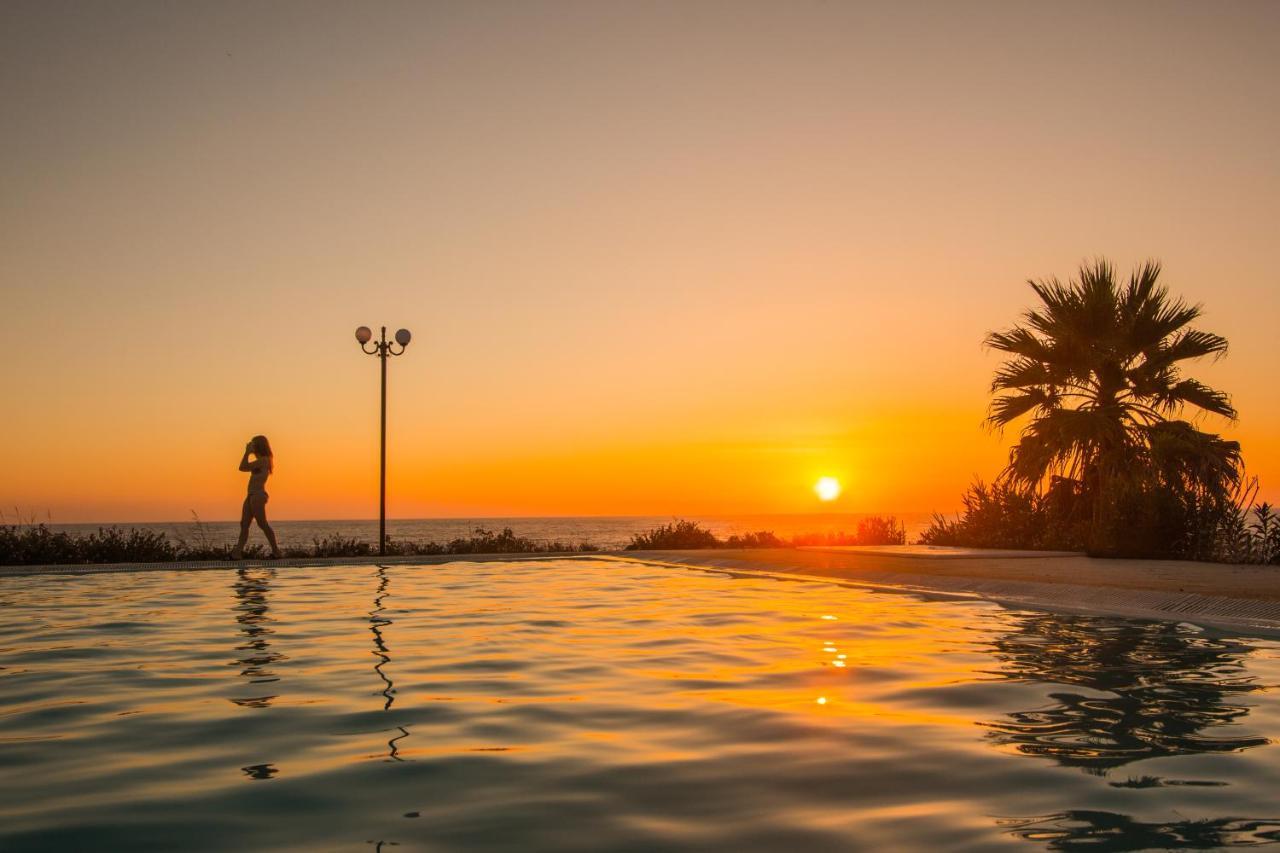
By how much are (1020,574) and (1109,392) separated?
6.43m

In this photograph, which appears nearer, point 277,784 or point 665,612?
point 277,784

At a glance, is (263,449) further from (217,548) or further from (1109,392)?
(1109,392)

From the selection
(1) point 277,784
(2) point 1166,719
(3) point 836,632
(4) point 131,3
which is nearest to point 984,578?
(3) point 836,632

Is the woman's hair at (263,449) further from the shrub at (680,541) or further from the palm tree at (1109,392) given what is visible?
the palm tree at (1109,392)

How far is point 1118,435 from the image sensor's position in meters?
14.7

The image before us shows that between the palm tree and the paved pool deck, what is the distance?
85.9 inches

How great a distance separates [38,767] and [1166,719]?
4858 mm

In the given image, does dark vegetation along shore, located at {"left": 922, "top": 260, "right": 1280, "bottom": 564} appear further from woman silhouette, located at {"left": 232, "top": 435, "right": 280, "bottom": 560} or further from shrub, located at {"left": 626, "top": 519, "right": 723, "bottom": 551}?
woman silhouette, located at {"left": 232, "top": 435, "right": 280, "bottom": 560}

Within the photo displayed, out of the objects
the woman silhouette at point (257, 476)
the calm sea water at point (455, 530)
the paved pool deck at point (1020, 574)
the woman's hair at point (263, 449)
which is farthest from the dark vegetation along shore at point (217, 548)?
the calm sea water at point (455, 530)

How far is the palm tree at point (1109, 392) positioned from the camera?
14.1 meters

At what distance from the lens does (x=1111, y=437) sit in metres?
14.7

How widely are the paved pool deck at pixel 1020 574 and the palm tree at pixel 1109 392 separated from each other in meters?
2.18

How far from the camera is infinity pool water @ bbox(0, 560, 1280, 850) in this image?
9.58 ft

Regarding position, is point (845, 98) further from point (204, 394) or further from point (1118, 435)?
point (204, 394)
